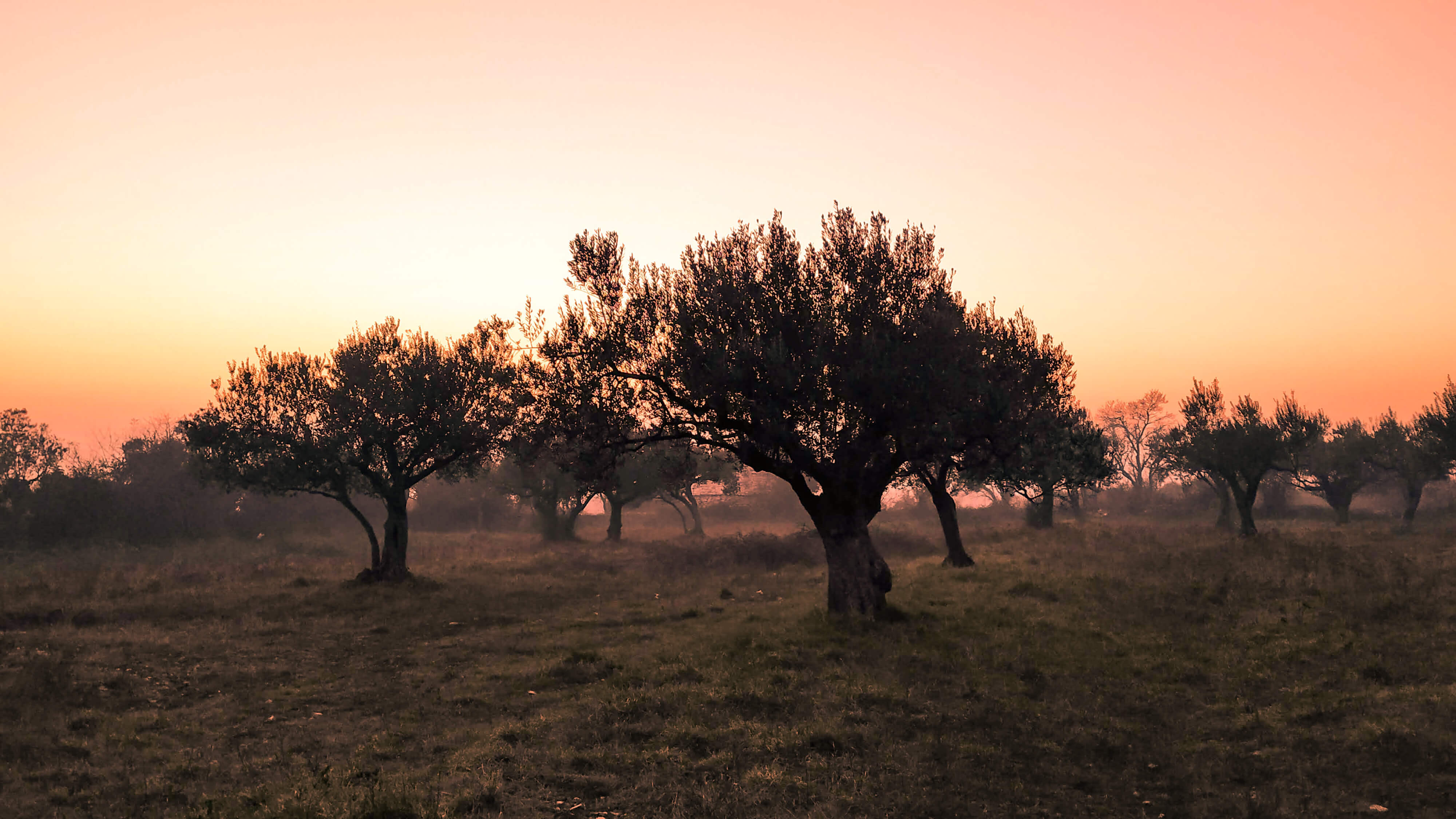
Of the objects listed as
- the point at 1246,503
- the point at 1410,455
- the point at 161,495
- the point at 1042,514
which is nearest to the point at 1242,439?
the point at 1246,503

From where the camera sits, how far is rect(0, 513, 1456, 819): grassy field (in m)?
11.5

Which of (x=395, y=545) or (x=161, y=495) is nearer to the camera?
(x=395, y=545)

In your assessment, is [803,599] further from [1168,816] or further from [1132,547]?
[1132,547]

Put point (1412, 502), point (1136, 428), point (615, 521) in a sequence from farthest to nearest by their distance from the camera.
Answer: point (1136, 428), point (615, 521), point (1412, 502)

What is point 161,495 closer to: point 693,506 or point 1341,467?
point 693,506

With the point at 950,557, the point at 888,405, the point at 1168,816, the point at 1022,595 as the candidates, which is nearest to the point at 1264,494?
the point at 950,557

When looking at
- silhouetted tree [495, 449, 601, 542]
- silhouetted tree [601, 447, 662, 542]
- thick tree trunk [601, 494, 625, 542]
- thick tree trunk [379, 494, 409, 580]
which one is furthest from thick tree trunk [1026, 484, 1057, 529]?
thick tree trunk [379, 494, 409, 580]

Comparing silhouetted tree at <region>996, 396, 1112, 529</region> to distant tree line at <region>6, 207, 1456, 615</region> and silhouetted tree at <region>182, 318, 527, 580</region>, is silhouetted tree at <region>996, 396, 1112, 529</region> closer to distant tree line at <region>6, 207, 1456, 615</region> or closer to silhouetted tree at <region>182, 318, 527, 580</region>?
distant tree line at <region>6, 207, 1456, 615</region>

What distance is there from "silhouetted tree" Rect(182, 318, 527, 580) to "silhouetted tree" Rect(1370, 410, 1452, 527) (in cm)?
6481

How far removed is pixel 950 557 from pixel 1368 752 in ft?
83.6

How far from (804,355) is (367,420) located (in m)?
22.7

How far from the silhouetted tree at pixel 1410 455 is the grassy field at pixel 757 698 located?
36.6 m

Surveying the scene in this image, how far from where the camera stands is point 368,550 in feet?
184

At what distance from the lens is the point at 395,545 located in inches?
1406
